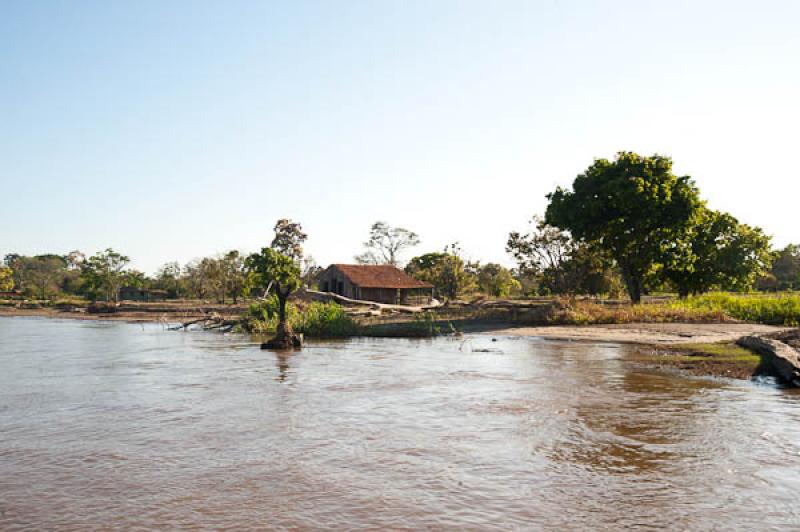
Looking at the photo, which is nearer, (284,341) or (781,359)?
(781,359)

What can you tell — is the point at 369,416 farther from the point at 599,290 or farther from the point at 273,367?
the point at 599,290

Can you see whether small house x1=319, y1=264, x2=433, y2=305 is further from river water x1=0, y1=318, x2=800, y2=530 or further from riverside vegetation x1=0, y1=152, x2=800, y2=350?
river water x1=0, y1=318, x2=800, y2=530

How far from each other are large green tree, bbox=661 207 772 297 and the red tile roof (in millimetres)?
18429

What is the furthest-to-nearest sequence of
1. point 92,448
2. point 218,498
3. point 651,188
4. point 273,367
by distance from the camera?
point 651,188
point 273,367
point 92,448
point 218,498

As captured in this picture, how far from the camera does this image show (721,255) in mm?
36812

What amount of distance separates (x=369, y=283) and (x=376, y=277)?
157cm

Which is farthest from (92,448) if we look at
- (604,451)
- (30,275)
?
(30,275)

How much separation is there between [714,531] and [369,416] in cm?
621

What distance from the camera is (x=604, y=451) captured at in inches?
324

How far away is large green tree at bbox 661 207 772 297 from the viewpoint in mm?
36438

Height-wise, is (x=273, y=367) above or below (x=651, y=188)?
below

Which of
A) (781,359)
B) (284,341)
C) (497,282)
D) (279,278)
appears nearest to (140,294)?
(497,282)

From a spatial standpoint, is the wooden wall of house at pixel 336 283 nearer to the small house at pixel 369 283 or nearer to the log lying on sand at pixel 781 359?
the small house at pixel 369 283

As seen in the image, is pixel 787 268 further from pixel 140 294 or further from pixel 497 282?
pixel 140 294
